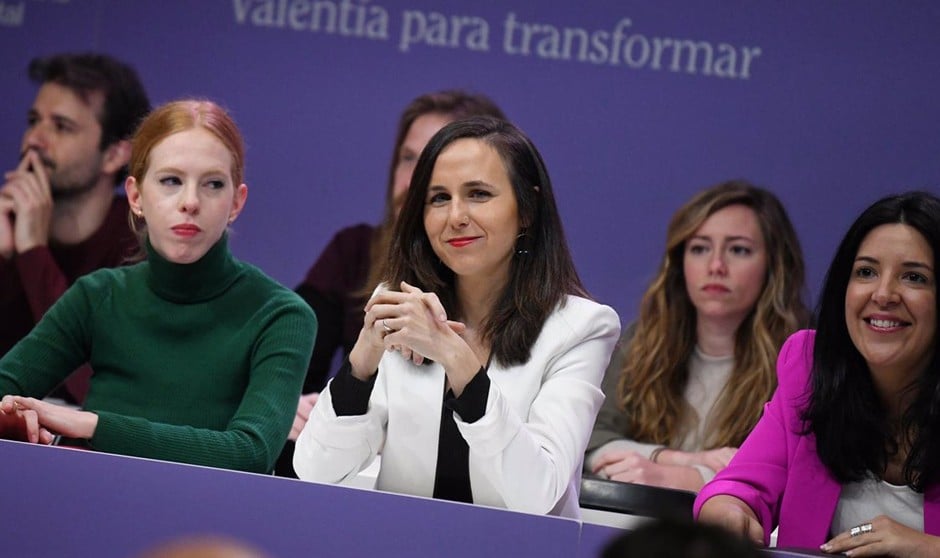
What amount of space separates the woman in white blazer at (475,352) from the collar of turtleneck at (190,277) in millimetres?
408

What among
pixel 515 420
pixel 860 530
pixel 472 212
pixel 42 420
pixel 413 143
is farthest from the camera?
pixel 413 143

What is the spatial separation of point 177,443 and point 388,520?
772mm

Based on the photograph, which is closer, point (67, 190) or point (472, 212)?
point (472, 212)

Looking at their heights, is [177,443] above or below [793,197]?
below

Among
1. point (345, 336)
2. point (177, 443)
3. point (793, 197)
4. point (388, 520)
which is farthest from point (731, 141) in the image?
point (388, 520)

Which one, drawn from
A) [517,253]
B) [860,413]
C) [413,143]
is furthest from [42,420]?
[413,143]

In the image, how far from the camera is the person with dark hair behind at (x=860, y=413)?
8.58ft

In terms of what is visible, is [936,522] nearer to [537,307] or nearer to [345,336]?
[537,307]

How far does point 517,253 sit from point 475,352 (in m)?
0.23

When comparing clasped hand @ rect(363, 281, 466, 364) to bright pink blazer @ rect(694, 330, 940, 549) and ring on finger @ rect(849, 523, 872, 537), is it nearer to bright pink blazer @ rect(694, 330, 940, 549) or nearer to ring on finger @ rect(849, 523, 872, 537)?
bright pink blazer @ rect(694, 330, 940, 549)

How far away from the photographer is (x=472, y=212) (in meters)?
2.82

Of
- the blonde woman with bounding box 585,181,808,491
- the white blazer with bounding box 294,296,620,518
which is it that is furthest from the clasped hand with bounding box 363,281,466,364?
the blonde woman with bounding box 585,181,808,491

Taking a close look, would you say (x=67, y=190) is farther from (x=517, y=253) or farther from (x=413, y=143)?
(x=517, y=253)

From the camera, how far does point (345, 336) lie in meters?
4.96
